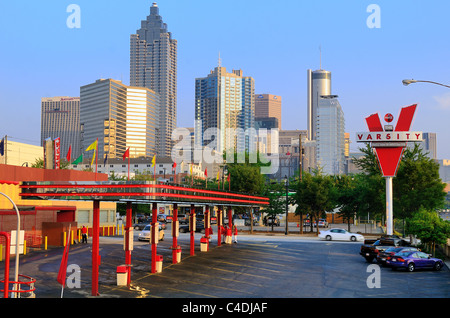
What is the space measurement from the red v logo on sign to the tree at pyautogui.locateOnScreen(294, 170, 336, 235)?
18086 millimetres

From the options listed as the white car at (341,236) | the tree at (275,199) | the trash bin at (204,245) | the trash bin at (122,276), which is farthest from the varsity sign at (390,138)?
the trash bin at (122,276)

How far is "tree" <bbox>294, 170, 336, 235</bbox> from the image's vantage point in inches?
2773

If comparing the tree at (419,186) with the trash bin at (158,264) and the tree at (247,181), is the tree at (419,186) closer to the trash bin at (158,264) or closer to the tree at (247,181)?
the tree at (247,181)

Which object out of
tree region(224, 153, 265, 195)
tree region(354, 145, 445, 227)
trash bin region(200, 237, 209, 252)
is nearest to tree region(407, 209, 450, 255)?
trash bin region(200, 237, 209, 252)

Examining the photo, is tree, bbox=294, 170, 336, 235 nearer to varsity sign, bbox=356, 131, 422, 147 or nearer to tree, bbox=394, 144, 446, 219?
tree, bbox=394, 144, 446, 219

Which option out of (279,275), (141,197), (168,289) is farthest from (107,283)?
(279,275)

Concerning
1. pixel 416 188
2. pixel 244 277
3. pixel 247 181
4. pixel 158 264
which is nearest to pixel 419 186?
pixel 416 188

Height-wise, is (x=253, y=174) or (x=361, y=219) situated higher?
(x=253, y=174)

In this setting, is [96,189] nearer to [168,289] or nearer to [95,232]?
[95,232]

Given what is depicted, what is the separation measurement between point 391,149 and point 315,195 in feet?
62.7
